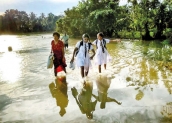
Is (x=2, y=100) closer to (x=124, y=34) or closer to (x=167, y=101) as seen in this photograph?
(x=167, y=101)

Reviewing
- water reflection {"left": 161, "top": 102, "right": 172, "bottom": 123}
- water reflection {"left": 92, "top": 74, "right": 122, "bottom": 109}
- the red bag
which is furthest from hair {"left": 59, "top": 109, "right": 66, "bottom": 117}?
the red bag

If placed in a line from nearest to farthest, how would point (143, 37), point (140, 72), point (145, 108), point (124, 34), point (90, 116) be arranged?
point (90, 116) < point (145, 108) < point (140, 72) < point (143, 37) < point (124, 34)

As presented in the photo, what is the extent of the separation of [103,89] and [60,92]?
55.6 inches

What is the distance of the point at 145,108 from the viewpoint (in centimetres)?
581

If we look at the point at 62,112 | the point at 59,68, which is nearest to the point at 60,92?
the point at 62,112

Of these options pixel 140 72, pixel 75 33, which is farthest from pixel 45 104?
pixel 75 33

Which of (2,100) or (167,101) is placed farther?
(2,100)

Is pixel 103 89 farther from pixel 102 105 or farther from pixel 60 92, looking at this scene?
pixel 102 105

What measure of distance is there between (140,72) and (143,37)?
21.8 metres

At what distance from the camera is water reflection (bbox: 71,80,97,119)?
576 cm

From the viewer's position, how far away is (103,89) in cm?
771

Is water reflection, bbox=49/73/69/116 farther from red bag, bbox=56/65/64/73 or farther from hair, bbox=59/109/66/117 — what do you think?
red bag, bbox=56/65/64/73

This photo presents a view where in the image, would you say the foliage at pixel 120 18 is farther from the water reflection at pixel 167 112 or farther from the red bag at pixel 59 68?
the water reflection at pixel 167 112

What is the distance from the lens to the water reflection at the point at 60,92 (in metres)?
6.32
